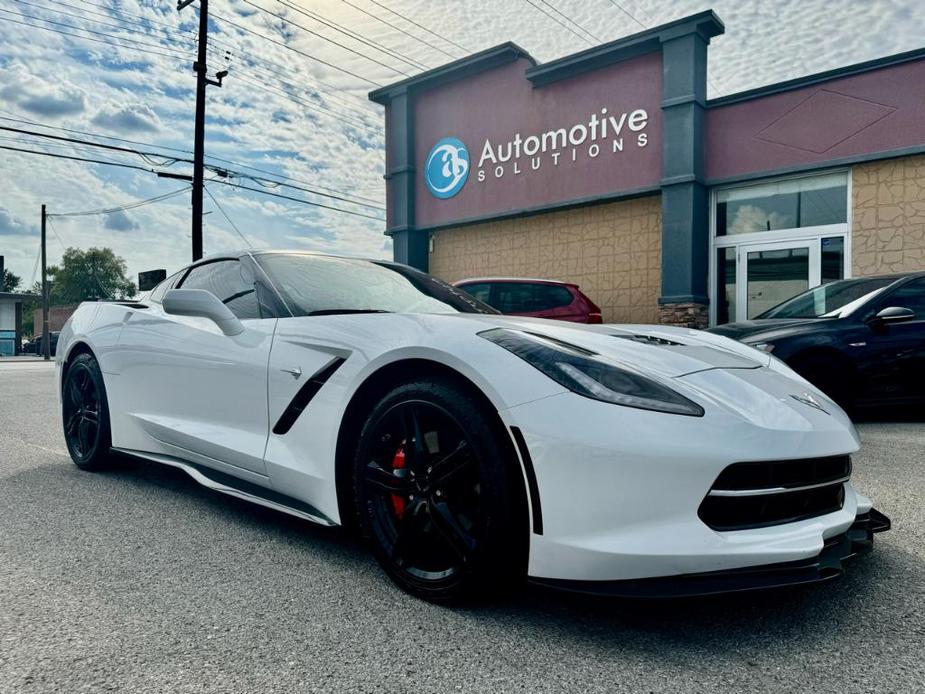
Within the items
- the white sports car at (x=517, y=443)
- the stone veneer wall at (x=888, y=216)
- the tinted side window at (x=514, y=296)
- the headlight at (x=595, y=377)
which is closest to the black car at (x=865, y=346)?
the tinted side window at (x=514, y=296)

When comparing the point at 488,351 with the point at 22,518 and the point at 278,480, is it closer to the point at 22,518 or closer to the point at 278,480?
the point at 278,480

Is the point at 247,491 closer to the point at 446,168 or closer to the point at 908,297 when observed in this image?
the point at 908,297

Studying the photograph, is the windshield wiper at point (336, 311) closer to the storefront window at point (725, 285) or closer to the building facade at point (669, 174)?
the building facade at point (669, 174)

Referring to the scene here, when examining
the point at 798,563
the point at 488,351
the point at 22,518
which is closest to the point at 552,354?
the point at 488,351

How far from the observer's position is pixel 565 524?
1811 mm

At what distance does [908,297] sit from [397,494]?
5.79 metres

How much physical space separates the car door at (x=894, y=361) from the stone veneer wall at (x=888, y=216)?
521cm

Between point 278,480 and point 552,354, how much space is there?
1.20m

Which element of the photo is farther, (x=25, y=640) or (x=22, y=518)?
(x=22, y=518)

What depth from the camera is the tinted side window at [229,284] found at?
2.95 metres

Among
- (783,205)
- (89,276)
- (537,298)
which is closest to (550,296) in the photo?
(537,298)

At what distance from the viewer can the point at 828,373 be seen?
5969mm

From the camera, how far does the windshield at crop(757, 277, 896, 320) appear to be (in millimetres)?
6188

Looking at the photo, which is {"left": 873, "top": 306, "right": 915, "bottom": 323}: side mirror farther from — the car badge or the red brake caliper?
the red brake caliper
